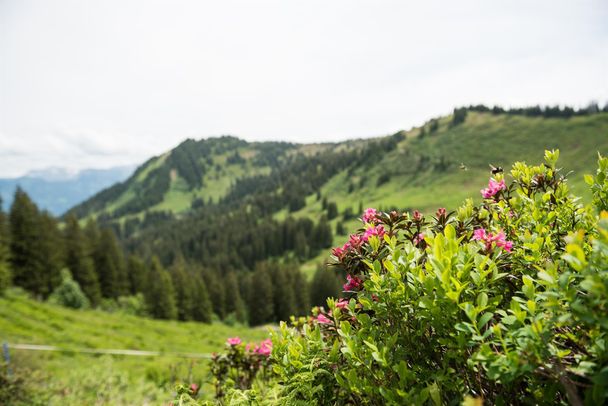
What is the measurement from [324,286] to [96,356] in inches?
2398

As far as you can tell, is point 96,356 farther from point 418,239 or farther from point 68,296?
point 68,296

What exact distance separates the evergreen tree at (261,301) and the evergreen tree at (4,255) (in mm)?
46459

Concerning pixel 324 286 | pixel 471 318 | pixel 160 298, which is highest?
pixel 471 318

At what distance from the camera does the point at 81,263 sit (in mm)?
47562

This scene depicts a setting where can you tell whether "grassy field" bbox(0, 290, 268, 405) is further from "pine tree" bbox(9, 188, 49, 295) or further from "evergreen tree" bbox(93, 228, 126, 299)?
"evergreen tree" bbox(93, 228, 126, 299)

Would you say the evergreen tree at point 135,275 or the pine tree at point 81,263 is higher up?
the pine tree at point 81,263

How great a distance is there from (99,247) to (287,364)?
59.9m

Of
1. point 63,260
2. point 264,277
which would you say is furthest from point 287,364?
point 264,277

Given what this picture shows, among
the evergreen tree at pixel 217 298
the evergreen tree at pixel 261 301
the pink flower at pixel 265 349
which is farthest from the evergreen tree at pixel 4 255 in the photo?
the evergreen tree at pixel 261 301

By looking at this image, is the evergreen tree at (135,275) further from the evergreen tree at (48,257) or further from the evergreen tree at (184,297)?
the evergreen tree at (48,257)

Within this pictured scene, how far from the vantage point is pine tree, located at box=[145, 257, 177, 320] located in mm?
55312

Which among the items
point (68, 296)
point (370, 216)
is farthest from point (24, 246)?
point (370, 216)

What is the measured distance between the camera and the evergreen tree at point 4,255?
→ 30.5m

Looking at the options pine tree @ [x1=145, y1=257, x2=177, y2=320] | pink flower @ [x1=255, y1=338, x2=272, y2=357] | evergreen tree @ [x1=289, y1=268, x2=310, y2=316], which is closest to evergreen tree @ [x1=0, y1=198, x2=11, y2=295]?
pine tree @ [x1=145, y1=257, x2=177, y2=320]
